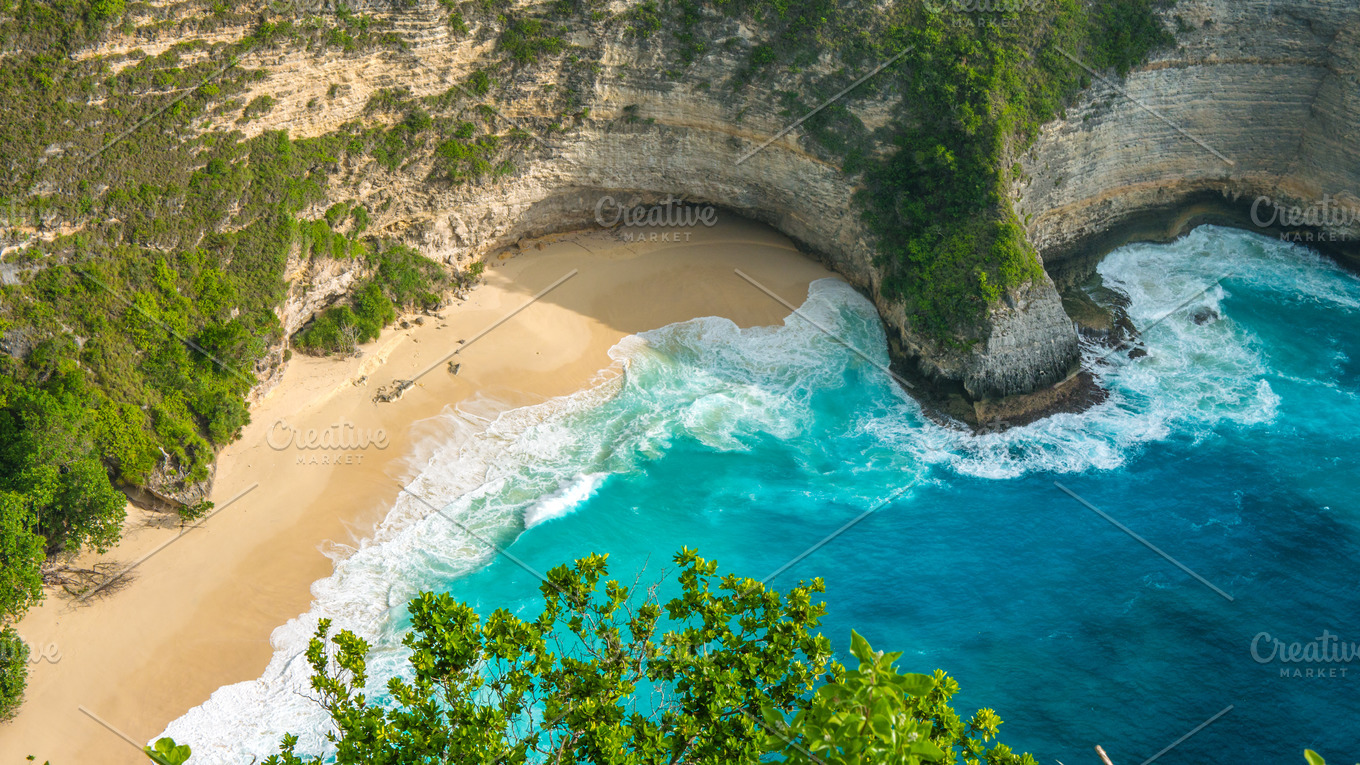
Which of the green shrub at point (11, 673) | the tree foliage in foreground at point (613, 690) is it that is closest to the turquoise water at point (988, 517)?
the green shrub at point (11, 673)

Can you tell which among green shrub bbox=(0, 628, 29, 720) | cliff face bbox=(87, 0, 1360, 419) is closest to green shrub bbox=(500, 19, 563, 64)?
cliff face bbox=(87, 0, 1360, 419)

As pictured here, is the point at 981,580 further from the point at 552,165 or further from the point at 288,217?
the point at 288,217

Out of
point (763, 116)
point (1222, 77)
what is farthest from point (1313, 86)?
point (763, 116)

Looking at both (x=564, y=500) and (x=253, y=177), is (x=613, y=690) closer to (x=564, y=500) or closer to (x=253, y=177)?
(x=564, y=500)

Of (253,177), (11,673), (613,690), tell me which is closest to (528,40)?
(253,177)

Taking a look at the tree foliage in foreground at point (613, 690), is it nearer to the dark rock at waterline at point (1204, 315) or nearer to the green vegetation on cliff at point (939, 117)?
the green vegetation on cliff at point (939, 117)

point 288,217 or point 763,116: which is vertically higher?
point 763,116

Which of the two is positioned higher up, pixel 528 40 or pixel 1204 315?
pixel 528 40
